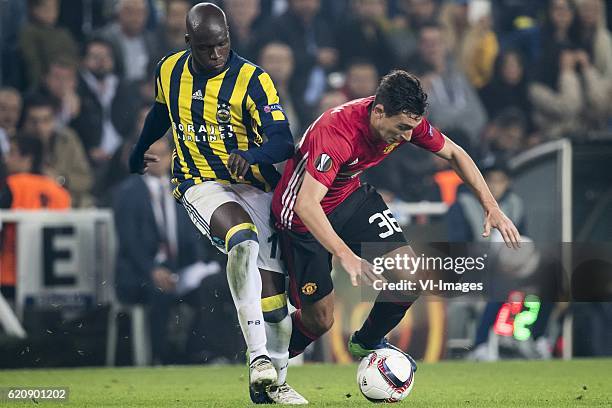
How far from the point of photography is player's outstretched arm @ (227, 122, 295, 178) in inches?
265

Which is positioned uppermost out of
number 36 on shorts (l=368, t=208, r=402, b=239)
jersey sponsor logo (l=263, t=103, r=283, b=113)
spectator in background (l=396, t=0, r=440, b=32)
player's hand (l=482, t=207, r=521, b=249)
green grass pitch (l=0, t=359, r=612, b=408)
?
spectator in background (l=396, t=0, r=440, b=32)

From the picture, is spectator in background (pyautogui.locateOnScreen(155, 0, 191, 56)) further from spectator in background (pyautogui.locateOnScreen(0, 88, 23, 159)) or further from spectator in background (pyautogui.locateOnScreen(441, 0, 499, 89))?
spectator in background (pyautogui.locateOnScreen(441, 0, 499, 89))

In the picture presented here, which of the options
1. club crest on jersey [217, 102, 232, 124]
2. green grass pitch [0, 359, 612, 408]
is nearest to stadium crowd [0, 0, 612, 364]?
green grass pitch [0, 359, 612, 408]

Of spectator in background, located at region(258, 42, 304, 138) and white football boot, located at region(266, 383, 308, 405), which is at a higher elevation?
spectator in background, located at region(258, 42, 304, 138)

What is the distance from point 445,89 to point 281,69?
183cm

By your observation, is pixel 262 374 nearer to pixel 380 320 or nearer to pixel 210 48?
pixel 380 320

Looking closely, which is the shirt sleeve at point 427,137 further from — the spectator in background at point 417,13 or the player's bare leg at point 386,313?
the spectator in background at point 417,13

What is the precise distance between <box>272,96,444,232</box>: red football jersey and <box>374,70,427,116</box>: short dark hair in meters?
0.28

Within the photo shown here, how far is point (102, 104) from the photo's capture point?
12469 millimetres

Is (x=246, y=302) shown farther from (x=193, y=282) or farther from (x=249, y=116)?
(x=193, y=282)

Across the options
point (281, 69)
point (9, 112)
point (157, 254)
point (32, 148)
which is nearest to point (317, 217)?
point (157, 254)

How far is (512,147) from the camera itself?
12.7 m

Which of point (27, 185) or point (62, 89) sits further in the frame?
point (62, 89)

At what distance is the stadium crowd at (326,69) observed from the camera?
1204 cm
